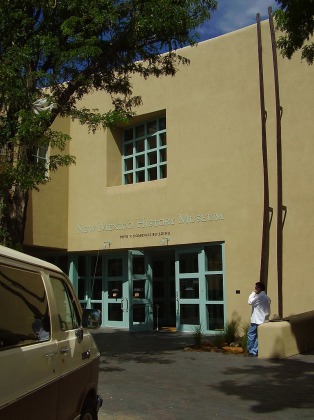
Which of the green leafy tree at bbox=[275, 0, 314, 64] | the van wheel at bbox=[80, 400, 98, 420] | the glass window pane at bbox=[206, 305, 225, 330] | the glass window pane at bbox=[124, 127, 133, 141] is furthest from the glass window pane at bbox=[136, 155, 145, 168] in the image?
the van wheel at bbox=[80, 400, 98, 420]

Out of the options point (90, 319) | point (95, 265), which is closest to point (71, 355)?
point (90, 319)

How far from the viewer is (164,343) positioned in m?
13.8

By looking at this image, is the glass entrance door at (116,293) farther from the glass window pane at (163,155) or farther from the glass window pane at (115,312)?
the glass window pane at (163,155)

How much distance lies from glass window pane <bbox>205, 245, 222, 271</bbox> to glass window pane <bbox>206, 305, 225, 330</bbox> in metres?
1.19

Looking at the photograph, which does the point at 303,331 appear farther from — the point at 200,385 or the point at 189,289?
the point at 189,289

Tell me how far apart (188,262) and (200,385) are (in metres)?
8.19

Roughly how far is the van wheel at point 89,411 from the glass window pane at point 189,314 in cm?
1134

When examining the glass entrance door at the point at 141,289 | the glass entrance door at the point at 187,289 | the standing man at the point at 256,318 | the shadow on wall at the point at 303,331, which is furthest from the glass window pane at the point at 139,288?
the shadow on wall at the point at 303,331

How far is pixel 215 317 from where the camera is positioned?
15500mm

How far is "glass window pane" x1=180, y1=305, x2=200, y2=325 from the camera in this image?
629 inches

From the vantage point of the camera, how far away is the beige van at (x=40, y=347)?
9.45ft

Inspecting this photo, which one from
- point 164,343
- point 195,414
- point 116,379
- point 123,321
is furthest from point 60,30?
point 123,321

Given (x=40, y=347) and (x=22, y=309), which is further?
(x=40, y=347)

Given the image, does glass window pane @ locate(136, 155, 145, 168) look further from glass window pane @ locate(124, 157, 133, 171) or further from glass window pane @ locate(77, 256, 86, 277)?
glass window pane @ locate(77, 256, 86, 277)
